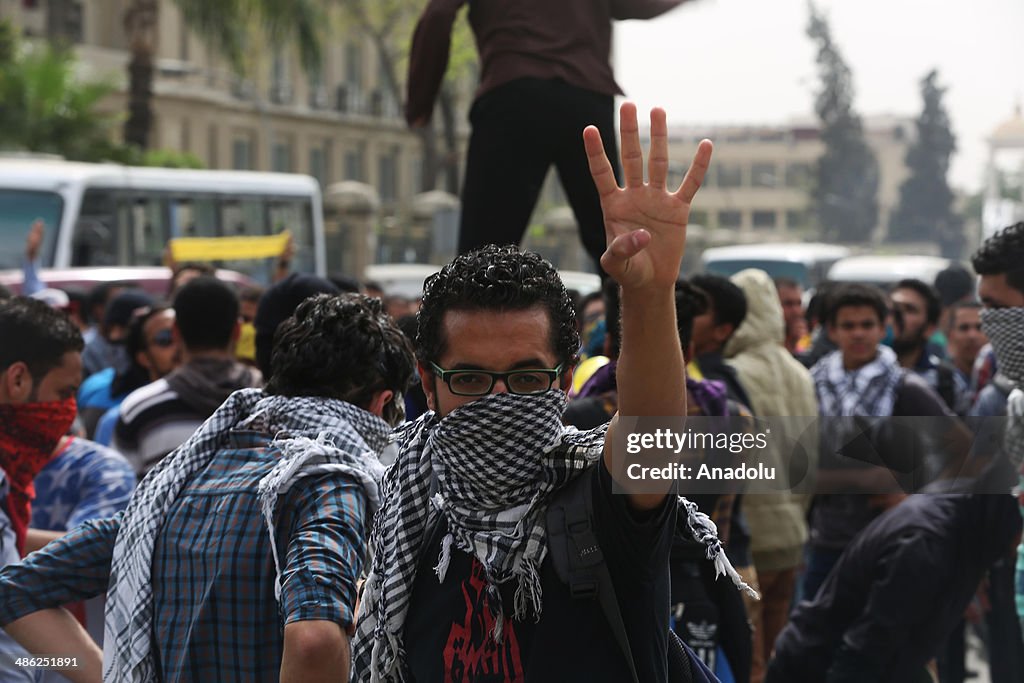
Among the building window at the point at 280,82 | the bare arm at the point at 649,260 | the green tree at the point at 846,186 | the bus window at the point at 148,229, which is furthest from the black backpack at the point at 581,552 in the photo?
the green tree at the point at 846,186

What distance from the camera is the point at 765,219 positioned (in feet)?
345

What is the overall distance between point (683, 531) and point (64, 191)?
16239 mm

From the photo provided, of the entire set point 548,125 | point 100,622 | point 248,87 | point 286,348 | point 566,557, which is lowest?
point 100,622

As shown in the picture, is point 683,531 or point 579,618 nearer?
point 579,618

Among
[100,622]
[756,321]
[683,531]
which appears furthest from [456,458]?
[756,321]

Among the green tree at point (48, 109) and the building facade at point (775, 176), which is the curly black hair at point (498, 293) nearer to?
the green tree at point (48, 109)

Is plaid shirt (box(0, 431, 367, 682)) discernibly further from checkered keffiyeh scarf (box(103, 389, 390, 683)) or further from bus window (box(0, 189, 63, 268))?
bus window (box(0, 189, 63, 268))

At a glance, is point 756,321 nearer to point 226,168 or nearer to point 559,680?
point 559,680

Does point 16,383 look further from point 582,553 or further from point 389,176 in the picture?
point 389,176

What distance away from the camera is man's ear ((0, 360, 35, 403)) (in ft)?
12.7

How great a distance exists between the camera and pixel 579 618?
2.37 m

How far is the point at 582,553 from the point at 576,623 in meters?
0.11

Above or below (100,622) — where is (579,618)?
above

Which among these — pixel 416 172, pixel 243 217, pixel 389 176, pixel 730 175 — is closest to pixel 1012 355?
pixel 243 217
